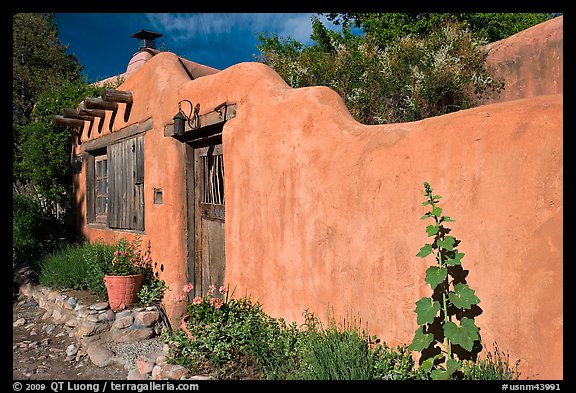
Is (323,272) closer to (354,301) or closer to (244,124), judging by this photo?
(354,301)

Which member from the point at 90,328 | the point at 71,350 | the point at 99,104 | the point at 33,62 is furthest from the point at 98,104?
the point at 33,62

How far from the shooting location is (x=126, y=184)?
7.36 m

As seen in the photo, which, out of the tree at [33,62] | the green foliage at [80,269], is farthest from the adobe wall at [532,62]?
the tree at [33,62]

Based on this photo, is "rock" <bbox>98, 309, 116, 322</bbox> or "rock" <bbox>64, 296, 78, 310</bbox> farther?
"rock" <bbox>64, 296, 78, 310</bbox>

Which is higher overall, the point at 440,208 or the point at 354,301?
the point at 440,208

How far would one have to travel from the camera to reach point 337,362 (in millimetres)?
2871

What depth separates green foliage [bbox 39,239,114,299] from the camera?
634cm

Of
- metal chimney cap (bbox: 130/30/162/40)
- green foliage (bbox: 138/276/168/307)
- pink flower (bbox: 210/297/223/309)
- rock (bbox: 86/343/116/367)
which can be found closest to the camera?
pink flower (bbox: 210/297/223/309)

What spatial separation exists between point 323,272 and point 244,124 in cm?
188

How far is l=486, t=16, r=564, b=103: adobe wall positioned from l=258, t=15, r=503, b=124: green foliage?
21 centimetres

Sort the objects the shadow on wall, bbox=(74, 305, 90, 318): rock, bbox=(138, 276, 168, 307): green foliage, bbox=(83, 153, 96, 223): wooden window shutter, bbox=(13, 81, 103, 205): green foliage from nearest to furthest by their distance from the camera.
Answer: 1. the shadow on wall
2. bbox=(74, 305, 90, 318): rock
3. bbox=(138, 276, 168, 307): green foliage
4. bbox=(83, 153, 96, 223): wooden window shutter
5. bbox=(13, 81, 103, 205): green foliage

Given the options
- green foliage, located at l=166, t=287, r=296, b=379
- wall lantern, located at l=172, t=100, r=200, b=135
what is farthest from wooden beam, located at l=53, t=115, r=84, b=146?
green foliage, located at l=166, t=287, r=296, b=379

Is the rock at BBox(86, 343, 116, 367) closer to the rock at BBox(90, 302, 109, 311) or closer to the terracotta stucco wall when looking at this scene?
the rock at BBox(90, 302, 109, 311)
